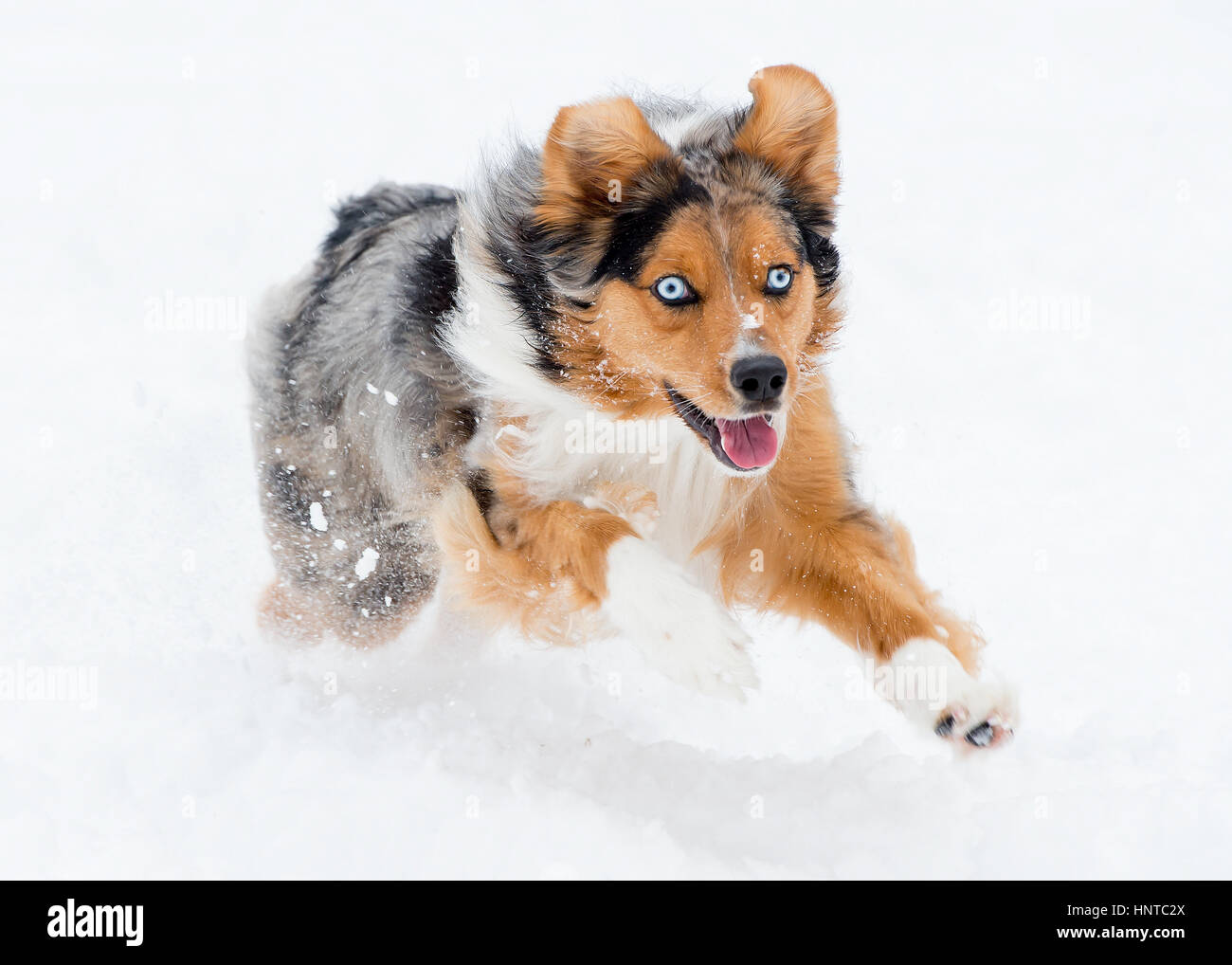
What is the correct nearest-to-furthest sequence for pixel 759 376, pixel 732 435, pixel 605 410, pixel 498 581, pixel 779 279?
1. pixel 759 376
2. pixel 779 279
3. pixel 732 435
4. pixel 605 410
5. pixel 498 581

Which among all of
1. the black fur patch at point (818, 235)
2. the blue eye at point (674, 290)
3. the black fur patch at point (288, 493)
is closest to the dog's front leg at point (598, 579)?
the blue eye at point (674, 290)

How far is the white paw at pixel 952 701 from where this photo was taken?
4.47m

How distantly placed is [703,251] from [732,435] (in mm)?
769

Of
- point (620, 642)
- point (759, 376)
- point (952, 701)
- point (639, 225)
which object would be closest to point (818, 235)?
point (639, 225)

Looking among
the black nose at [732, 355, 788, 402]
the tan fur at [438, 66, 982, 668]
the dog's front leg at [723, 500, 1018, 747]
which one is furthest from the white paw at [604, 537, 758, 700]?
the black nose at [732, 355, 788, 402]

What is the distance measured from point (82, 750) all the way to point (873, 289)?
7.24 metres

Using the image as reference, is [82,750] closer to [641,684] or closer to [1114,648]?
[641,684]

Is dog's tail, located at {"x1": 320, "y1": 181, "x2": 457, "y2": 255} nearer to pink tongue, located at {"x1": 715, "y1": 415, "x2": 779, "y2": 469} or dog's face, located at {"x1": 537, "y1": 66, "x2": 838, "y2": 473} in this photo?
dog's face, located at {"x1": 537, "y1": 66, "x2": 838, "y2": 473}

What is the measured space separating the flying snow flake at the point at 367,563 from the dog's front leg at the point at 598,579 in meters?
0.94

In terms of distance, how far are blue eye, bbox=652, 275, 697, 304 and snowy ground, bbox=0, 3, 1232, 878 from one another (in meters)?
1.93

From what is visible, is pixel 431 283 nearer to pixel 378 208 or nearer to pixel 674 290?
pixel 378 208

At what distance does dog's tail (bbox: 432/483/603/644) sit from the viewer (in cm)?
506

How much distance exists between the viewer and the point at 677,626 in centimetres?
456
